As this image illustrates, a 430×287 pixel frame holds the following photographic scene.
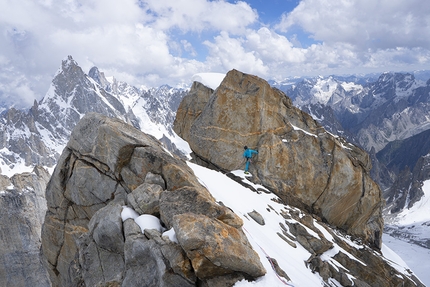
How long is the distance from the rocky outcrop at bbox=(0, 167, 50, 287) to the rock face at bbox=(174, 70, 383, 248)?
114601 mm

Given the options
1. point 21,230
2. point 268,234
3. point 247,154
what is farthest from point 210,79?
point 21,230

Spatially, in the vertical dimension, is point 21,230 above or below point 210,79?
below

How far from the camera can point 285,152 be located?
105 ft

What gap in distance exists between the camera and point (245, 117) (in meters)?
33.2

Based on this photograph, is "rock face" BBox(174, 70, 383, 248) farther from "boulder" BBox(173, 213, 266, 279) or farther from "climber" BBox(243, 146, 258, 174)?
"boulder" BBox(173, 213, 266, 279)

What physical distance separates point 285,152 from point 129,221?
2057cm

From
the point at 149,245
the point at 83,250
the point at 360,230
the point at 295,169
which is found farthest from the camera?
the point at 360,230

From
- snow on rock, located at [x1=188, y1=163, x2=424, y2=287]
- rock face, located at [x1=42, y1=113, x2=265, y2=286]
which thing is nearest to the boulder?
rock face, located at [x1=42, y1=113, x2=265, y2=286]

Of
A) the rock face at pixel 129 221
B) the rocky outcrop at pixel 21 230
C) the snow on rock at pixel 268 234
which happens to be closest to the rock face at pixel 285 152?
the snow on rock at pixel 268 234

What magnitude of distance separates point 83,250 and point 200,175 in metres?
9.37

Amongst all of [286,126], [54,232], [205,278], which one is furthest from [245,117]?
[205,278]

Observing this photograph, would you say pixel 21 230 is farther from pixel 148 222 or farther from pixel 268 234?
pixel 148 222

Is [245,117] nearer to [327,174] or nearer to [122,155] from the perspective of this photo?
[327,174]

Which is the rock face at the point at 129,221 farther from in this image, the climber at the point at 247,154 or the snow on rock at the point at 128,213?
the climber at the point at 247,154
